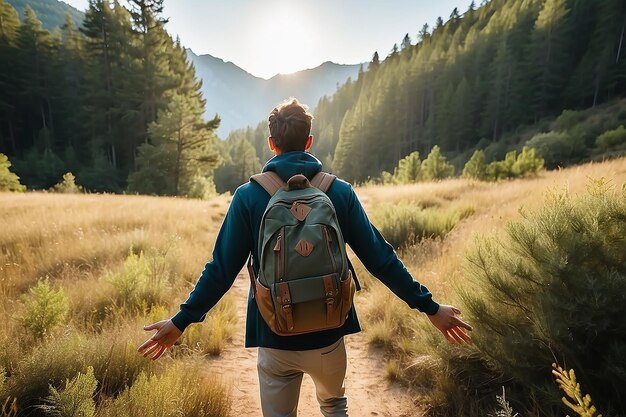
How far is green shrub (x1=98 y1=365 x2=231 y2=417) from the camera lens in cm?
220

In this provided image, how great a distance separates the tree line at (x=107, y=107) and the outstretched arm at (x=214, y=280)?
2128 centimetres

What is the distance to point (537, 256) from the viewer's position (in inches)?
92.4

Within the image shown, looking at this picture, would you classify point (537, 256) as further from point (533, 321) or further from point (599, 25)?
point (599, 25)

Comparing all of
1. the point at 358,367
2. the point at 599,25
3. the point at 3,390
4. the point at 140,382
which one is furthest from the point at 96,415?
the point at 599,25

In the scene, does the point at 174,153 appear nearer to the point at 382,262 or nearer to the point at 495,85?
the point at 382,262

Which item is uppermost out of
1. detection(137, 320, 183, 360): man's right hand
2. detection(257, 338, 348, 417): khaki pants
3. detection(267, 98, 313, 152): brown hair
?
detection(267, 98, 313, 152): brown hair

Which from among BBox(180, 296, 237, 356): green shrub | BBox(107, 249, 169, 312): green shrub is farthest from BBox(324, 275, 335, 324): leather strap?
BBox(107, 249, 169, 312): green shrub

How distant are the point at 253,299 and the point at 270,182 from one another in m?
0.68

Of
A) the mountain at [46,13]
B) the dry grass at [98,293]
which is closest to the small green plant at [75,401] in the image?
the dry grass at [98,293]

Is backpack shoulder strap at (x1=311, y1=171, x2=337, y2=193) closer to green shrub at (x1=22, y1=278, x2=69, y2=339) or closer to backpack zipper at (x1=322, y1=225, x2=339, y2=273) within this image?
backpack zipper at (x1=322, y1=225, x2=339, y2=273)

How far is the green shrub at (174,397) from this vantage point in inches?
86.5

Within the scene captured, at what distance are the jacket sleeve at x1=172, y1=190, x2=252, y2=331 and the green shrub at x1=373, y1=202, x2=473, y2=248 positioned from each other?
5.72 metres

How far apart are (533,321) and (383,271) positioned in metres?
1.36

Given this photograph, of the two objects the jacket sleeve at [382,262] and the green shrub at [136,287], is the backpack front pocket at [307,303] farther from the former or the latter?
the green shrub at [136,287]
